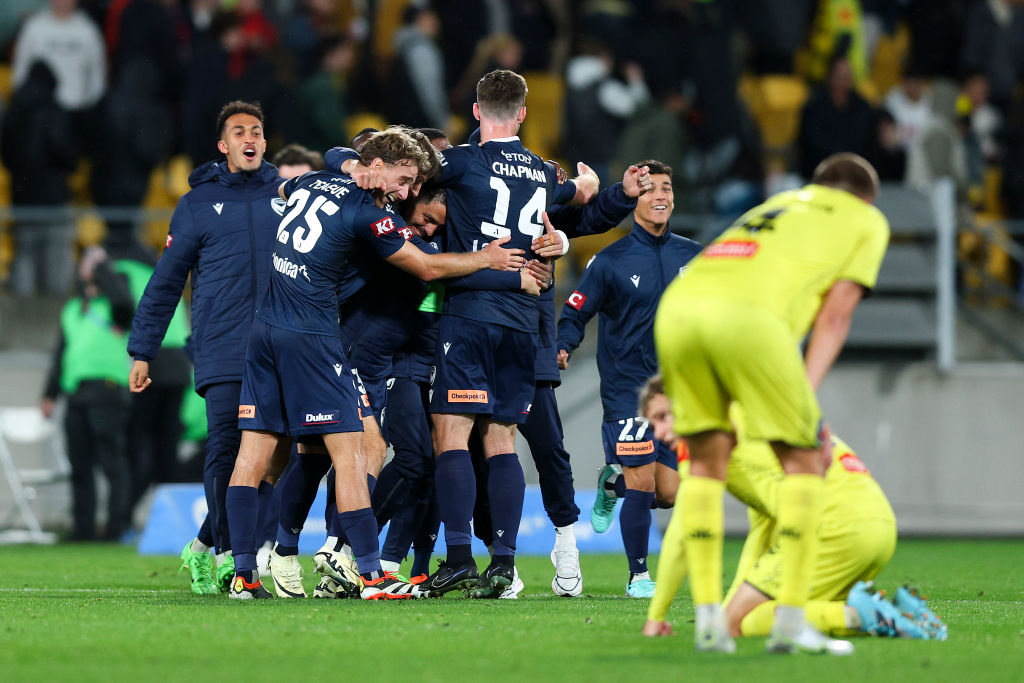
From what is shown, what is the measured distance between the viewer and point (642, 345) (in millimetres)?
9516

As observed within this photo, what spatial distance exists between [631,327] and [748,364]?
158 inches

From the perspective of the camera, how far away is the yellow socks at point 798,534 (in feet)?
18.3

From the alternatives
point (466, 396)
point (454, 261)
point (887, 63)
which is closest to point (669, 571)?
point (466, 396)

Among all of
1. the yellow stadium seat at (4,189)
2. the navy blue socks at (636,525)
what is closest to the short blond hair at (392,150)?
the navy blue socks at (636,525)

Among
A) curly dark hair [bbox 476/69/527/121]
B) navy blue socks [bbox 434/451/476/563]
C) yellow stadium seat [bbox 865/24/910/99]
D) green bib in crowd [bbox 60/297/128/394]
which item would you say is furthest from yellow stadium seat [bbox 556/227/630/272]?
navy blue socks [bbox 434/451/476/563]

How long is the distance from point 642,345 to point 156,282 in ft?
9.29

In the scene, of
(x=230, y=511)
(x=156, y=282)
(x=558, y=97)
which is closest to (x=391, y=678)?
(x=230, y=511)

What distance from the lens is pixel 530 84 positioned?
17.0m

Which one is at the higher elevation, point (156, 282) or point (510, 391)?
point (156, 282)

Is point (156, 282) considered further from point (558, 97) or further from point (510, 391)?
point (558, 97)

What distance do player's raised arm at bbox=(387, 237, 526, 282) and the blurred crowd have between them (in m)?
7.14

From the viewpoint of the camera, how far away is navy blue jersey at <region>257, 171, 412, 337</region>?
778 cm

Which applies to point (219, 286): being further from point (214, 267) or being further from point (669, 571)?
point (669, 571)

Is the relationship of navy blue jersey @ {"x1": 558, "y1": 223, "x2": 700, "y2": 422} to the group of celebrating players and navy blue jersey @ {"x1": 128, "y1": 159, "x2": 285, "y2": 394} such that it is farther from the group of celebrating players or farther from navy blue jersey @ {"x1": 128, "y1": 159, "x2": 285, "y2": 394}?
navy blue jersey @ {"x1": 128, "y1": 159, "x2": 285, "y2": 394}
